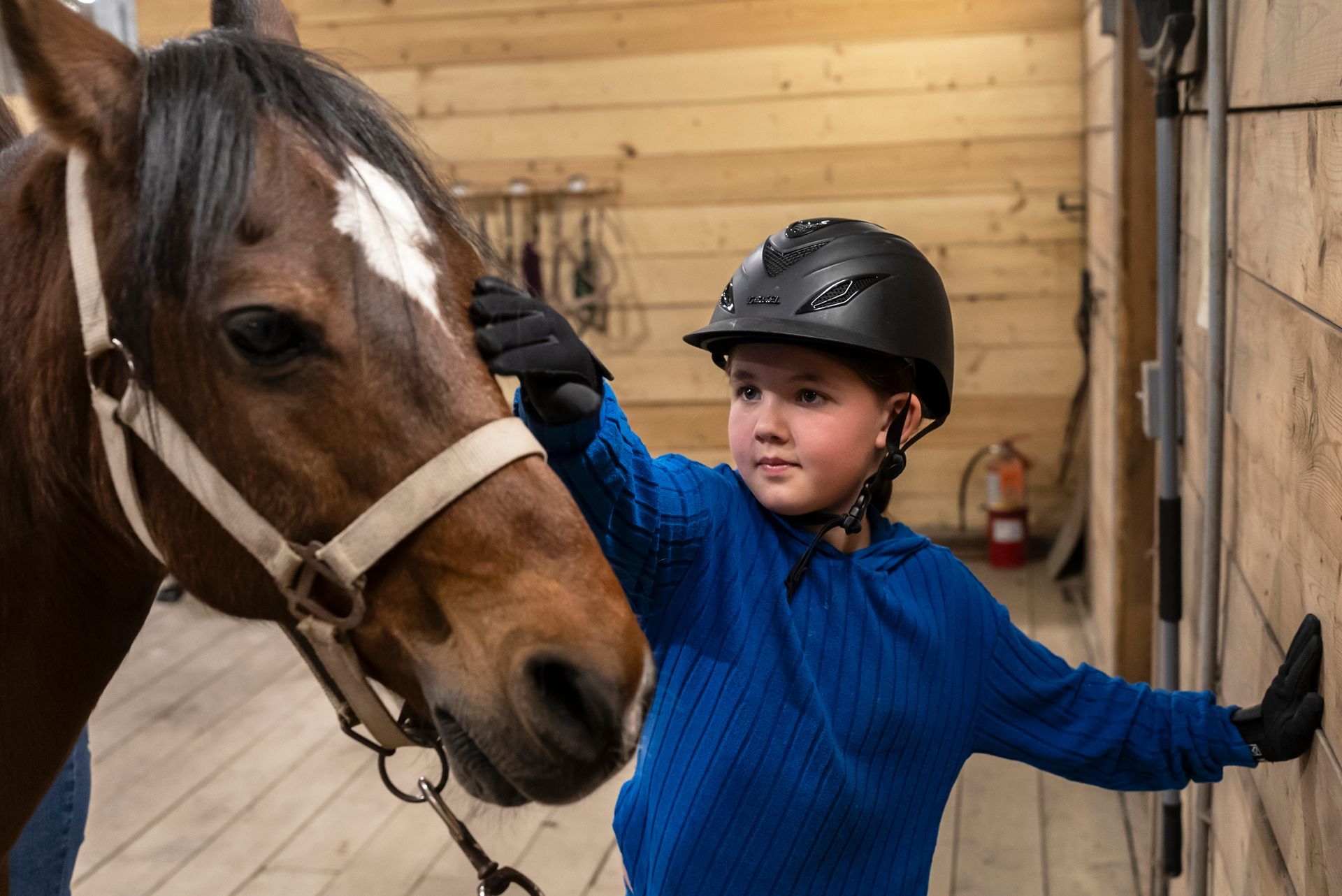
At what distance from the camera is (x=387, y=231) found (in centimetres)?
81

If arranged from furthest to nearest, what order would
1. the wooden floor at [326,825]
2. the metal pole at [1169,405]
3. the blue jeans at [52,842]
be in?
1. the wooden floor at [326,825]
2. the metal pole at [1169,405]
3. the blue jeans at [52,842]

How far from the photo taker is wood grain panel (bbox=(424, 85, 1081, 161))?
4344 mm

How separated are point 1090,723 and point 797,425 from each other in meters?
0.43

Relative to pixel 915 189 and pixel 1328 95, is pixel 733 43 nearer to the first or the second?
pixel 915 189

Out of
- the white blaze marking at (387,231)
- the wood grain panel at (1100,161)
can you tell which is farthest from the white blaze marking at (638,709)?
the wood grain panel at (1100,161)

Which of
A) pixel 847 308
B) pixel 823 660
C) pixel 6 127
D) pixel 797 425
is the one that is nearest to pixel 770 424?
pixel 797 425

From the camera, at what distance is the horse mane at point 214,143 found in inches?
31.8

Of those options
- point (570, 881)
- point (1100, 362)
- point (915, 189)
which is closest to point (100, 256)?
point (570, 881)

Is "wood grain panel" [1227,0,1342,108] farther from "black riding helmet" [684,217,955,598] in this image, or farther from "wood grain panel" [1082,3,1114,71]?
"wood grain panel" [1082,3,1114,71]

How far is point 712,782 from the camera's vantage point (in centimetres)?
117

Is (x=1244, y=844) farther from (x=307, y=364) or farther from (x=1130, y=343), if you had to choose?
(x=1130, y=343)

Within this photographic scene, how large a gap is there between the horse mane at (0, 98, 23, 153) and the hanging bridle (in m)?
0.32

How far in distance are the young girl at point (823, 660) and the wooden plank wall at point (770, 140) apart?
327cm

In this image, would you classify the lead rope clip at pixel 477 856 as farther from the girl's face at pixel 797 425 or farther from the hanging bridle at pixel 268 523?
the girl's face at pixel 797 425
